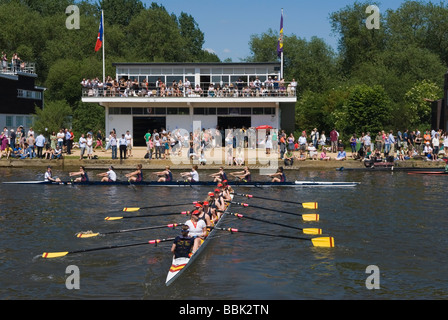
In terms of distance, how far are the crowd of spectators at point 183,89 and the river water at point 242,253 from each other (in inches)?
743

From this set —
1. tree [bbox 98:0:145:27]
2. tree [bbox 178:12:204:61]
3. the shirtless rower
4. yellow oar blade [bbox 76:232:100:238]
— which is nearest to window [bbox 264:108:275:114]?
the shirtless rower

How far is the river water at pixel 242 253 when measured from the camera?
17.4 meters

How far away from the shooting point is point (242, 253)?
2125 centimetres

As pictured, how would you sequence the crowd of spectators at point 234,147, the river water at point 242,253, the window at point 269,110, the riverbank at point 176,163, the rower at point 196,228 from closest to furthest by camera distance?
the river water at point 242,253, the rower at point 196,228, the riverbank at point 176,163, the crowd of spectators at point 234,147, the window at point 269,110

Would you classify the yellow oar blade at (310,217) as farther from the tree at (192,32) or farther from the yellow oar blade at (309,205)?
the tree at (192,32)

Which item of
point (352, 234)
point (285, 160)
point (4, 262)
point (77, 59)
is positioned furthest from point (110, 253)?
point (77, 59)

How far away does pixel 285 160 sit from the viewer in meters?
43.2

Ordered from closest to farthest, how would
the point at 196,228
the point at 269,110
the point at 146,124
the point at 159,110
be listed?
the point at 196,228
the point at 269,110
the point at 159,110
the point at 146,124

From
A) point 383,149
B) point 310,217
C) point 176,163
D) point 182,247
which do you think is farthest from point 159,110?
point 182,247

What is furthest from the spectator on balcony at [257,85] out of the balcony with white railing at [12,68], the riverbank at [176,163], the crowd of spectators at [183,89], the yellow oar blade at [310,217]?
the yellow oar blade at [310,217]

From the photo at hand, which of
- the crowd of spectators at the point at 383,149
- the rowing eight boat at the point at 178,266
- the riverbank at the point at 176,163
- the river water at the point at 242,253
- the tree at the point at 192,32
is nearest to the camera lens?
the river water at the point at 242,253

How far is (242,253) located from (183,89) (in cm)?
3178

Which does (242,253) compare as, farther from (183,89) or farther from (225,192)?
(183,89)
